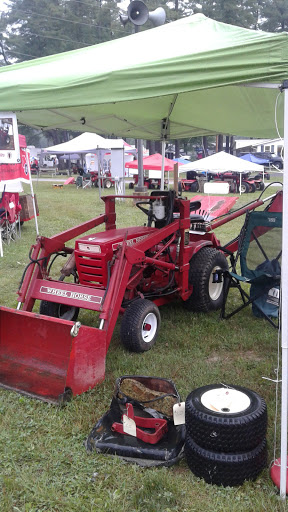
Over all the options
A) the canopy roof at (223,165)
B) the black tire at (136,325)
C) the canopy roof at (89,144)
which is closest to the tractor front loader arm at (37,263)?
the black tire at (136,325)

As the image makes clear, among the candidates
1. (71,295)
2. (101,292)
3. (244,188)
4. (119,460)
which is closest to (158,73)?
(101,292)

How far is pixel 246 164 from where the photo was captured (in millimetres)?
18469

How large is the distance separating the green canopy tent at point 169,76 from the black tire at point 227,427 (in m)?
0.14

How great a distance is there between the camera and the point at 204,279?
4.51m

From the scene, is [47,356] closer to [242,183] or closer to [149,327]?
[149,327]

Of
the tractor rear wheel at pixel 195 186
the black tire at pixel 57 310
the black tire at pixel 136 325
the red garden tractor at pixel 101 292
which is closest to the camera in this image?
the red garden tractor at pixel 101 292

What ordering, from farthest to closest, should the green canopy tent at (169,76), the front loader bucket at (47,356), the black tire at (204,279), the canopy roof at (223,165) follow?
the canopy roof at (223,165), the black tire at (204,279), the front loader bucket at (47,356), the green canopy tent at (169,76)

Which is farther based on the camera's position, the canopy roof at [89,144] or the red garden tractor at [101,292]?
the canopy roof at [89,144]

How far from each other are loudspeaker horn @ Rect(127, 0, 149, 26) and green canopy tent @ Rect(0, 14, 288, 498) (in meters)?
6.57

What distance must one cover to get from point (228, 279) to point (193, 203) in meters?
0.92

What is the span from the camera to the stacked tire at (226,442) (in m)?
2.20

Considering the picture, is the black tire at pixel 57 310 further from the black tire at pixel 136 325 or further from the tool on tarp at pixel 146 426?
the tool on tarp at pixel 146 426

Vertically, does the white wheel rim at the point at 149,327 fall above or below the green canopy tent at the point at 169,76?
below

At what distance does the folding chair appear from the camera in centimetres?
438
